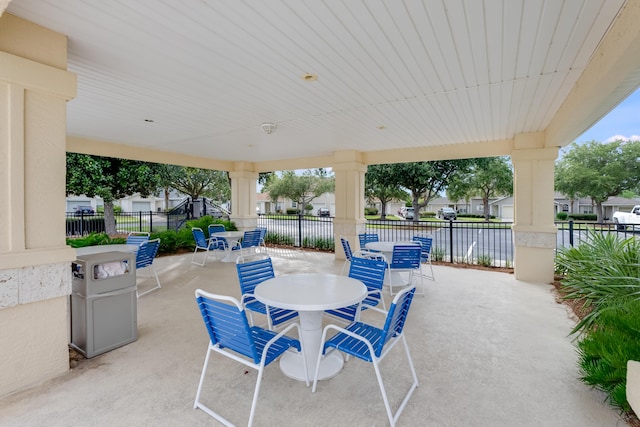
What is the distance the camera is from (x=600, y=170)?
55.0 ft

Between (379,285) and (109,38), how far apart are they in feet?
10.6

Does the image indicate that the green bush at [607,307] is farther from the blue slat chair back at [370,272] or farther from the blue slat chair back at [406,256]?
the blue slat chair back at [406,256]

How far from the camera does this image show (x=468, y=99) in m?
3.64

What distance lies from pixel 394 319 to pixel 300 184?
70.0 feet

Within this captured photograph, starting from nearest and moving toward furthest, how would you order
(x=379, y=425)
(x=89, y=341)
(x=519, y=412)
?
(x=379, y=425) < (x=519, y=412) < (x=89, y=341)

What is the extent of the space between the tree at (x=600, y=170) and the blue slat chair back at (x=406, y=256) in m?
18.4

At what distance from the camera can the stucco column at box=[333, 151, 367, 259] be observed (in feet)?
23.2

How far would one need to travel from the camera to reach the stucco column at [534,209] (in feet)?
16.9

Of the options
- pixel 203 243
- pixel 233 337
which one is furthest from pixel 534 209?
pixel 203 243

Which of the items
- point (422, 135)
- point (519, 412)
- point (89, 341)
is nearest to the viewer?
point (519, 412)

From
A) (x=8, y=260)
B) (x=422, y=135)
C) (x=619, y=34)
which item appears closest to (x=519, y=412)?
(x=619, y=34)

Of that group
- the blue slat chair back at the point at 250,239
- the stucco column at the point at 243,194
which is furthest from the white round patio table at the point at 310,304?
the stucco column at the point at 243,194

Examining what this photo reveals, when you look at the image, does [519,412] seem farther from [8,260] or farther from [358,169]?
[358,169]

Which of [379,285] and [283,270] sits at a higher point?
[379,285]
